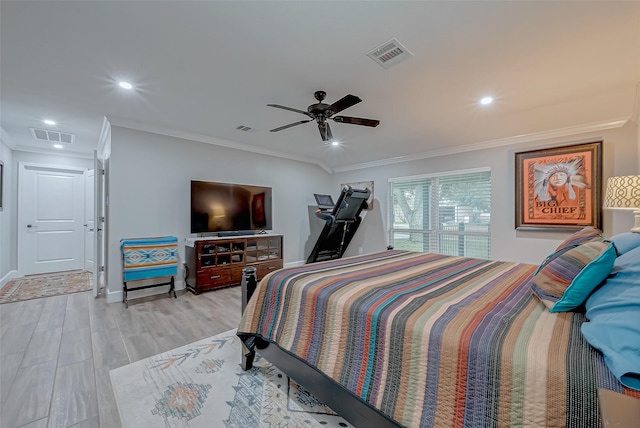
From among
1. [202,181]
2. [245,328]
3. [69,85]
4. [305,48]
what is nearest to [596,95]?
[305,48]

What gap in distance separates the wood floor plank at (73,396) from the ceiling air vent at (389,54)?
3.02 meters

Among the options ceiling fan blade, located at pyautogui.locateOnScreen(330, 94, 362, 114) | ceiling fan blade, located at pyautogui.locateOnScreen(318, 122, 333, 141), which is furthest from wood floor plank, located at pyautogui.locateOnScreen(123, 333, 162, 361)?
ceiling fan blade, located at pyautogui.locateOnScreen(330, 94, 362, 114)

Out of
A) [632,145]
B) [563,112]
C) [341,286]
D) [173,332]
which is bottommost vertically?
[173,332]

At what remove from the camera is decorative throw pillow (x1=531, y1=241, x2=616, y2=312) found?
109 cm

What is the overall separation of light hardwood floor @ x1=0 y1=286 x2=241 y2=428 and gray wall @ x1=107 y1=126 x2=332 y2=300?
0.67 m

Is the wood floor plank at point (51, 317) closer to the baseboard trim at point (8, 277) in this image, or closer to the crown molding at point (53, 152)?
the baseboard trim at point (8, 277)

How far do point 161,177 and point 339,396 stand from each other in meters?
3.82

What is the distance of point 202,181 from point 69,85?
1835 millimetres

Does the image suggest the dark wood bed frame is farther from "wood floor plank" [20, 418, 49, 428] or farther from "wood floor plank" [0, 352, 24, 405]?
"wood floor plank" [0, 352, 24, 405]

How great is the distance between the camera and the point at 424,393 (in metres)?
1.02

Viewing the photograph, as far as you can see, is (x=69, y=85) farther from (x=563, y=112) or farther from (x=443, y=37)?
(x=563, y=112)

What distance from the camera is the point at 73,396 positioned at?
1699 millimetres

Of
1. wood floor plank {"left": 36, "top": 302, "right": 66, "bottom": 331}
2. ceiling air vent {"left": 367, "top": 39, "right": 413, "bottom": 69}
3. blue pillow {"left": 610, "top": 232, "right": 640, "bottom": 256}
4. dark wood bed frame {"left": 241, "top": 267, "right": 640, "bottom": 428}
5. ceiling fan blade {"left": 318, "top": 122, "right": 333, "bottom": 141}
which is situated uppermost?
ceiling air vent {"left": 367, "top": 39, "right": 413, "bottom": 69}

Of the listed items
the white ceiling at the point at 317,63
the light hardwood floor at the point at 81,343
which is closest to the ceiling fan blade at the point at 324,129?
the white ceiling at the point at 317,63
